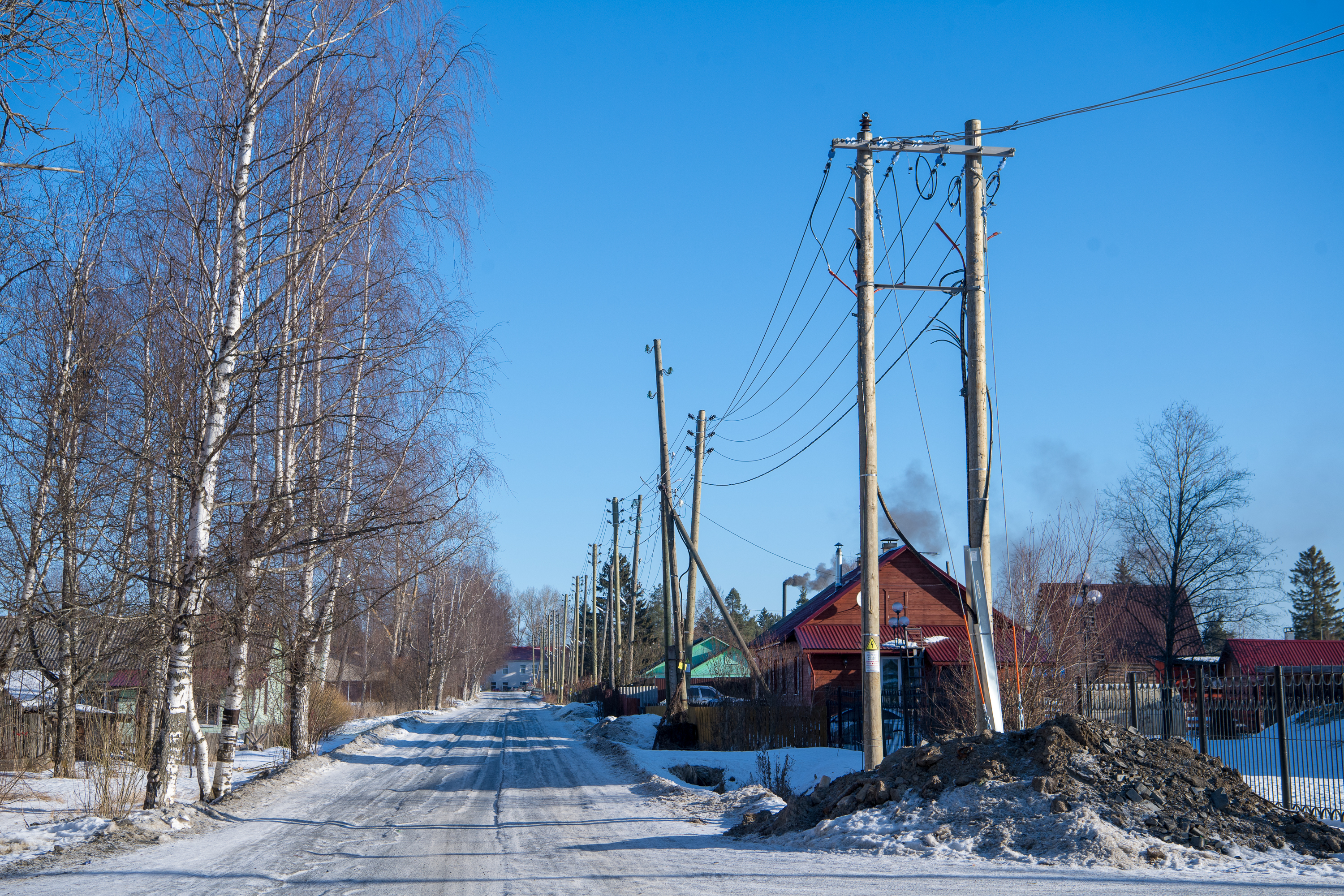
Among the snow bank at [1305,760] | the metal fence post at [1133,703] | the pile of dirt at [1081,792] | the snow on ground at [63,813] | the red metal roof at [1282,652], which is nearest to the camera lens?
the pile of dirt at [1081,792]

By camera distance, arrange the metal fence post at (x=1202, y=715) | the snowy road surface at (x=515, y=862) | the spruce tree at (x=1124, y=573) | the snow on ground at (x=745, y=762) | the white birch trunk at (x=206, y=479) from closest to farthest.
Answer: the snowy road surface at (x=515, y=862) → the white birch trunk at (x=206, y=479) → the metal fence post at (x=1202, y=715) → the snow on ground at (x=745, y=762) → the spruce tree at (x=1124, y=573)

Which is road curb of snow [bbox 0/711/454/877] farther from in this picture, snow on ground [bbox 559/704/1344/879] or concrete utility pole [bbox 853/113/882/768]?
concrete utility pole [bbox 853/113/882/768]

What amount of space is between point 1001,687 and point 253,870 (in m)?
13.3

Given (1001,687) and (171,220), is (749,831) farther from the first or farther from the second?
(171,220)

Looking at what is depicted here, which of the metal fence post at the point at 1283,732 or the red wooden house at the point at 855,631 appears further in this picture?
the red wooden house at the point at 855,631

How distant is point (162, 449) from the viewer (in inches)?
539

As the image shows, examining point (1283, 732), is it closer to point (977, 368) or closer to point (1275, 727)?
point (1275, 727)

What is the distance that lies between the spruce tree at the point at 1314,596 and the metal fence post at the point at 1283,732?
295 ft

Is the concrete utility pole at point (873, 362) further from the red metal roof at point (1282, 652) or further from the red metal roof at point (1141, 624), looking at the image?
the red metal roof at point (1282, 652)

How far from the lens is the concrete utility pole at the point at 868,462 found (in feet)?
41.5

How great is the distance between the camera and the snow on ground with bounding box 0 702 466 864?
10.3 meters

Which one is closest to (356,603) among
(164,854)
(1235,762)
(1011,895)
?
(164,854)

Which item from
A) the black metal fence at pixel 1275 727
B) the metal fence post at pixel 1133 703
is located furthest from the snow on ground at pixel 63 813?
the metal fence post at pixel 1133 703

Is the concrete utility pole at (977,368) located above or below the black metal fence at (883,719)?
above
